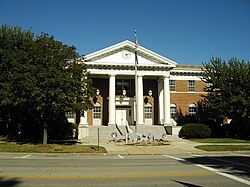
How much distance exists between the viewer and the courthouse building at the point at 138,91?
114 ft

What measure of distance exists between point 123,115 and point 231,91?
13815 mm

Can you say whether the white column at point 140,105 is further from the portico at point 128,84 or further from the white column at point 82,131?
the white column at point 82,131

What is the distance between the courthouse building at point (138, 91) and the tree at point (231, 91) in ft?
18.4

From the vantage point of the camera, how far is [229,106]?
1201 inches

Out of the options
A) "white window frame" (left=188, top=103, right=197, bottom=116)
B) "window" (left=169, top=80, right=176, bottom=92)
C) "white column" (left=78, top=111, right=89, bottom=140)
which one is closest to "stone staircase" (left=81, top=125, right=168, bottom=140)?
"white column" (left=78, top=111, right=89, bottom=140)

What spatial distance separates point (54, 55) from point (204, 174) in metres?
14.6

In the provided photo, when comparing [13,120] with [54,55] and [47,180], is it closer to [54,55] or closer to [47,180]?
[54,55]

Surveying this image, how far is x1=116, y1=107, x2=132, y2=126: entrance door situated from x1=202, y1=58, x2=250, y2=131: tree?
1072 centimetres

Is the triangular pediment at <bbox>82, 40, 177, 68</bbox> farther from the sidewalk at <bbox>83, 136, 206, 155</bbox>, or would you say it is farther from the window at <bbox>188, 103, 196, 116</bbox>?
the sidewalk at <bbox>83, 136, 206, 155</bbox>

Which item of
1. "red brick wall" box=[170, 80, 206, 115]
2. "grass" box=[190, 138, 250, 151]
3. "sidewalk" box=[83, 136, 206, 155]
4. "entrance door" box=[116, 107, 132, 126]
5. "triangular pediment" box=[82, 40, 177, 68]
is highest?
"triangular pediment" box=[82, 40, 177, 68]

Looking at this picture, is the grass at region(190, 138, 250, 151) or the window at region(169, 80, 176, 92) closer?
the grass at region(190, 138, 250, 151)

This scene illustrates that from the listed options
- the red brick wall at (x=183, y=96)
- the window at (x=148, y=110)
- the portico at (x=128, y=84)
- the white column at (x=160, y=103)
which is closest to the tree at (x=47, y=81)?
the portico at (x=128, y=84)

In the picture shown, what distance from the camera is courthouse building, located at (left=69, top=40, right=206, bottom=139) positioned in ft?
114

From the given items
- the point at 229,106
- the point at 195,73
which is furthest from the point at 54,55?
the point at 195,73
